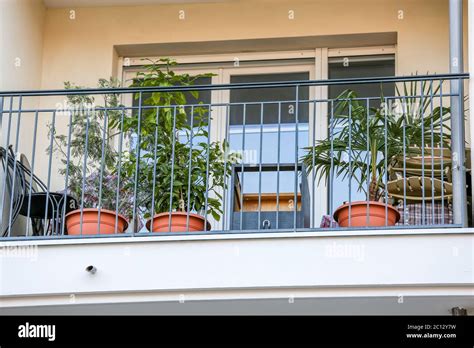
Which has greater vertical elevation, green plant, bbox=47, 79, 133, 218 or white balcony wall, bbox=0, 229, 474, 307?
green plant, bbox=47, 79, 133, 218

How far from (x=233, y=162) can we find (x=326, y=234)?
4.46ft

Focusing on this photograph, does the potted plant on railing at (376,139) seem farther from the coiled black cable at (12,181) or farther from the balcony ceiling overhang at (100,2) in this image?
the balcony ceiling overhang at (100,2)

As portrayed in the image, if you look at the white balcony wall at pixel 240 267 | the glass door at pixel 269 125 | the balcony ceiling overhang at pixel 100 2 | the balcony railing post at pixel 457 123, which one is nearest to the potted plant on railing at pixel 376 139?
the balcony railing post at pixel 457 123

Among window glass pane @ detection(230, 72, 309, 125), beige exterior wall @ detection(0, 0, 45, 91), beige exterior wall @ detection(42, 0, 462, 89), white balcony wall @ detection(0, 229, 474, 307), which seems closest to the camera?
white balcony wall @ detection(0, 229, 474, 307)

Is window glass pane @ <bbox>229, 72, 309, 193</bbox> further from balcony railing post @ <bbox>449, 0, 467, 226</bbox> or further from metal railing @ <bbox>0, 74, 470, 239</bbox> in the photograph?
balcony railing post @ <bbox>449, 0, 467, 226</bbox>

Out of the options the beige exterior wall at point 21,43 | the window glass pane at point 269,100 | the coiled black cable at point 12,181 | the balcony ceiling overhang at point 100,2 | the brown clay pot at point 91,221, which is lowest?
the brown clay pot at point 91,221

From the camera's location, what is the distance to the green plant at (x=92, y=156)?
346 inches

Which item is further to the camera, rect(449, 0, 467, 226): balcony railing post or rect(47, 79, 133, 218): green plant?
rect(47, 79, 133, 218): green plant

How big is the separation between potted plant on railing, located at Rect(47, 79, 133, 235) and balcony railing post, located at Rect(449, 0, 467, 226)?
2.38 metres

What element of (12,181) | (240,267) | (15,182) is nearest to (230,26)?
(15,182)

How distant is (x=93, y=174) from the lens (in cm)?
897

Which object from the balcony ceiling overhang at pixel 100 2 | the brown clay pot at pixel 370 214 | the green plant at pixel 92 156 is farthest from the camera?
the balcony ceiling overhang at pixel 100 2

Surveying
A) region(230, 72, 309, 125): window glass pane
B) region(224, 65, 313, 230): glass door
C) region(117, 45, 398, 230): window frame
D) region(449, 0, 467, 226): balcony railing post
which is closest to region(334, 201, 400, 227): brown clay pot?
region(449, 0, 467, 226): balcony railing post

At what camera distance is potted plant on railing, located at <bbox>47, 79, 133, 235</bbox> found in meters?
7.97
